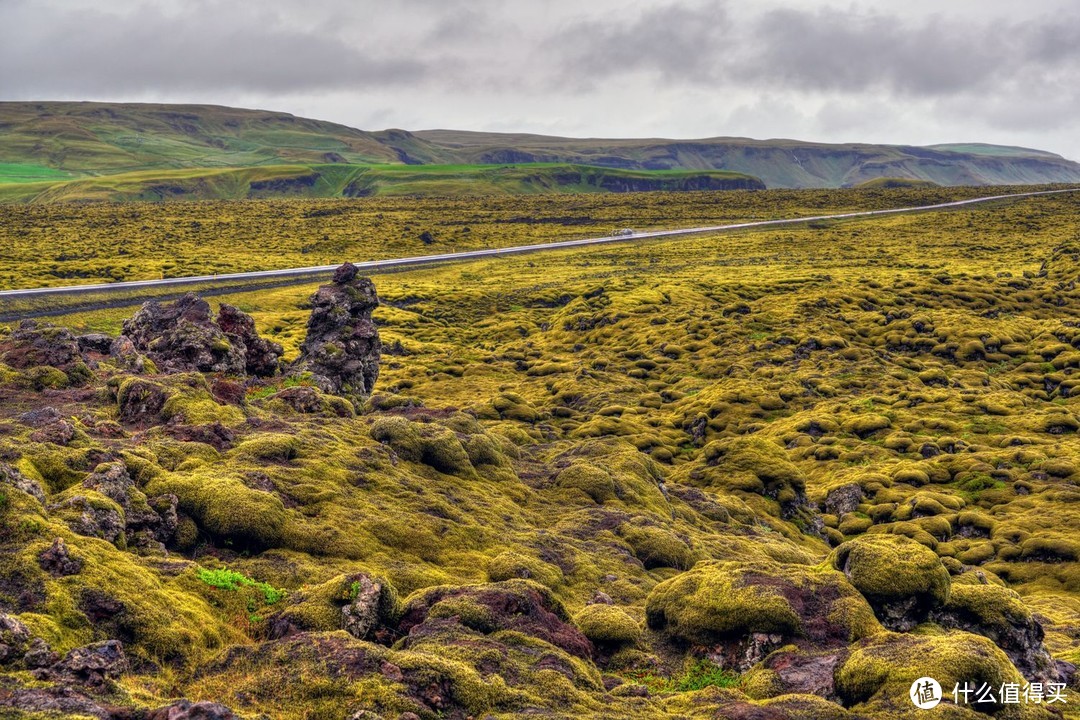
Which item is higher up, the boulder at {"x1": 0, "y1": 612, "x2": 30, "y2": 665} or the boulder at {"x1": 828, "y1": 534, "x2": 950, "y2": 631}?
the boulder at {"x1": 0, "y1": 612, "x2": 30, "y2": 665}

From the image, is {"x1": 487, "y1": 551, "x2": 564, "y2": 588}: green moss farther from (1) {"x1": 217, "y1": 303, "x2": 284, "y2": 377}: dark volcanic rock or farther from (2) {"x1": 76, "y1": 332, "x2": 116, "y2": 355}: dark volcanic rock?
(2) {"x1": 76, "y1": 332, "x2": 116, "y2": 355}: dark volcanic rock

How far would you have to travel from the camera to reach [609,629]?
17.6 m

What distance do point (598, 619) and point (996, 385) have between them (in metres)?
57.7

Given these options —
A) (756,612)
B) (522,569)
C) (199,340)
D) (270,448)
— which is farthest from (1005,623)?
(199,340)

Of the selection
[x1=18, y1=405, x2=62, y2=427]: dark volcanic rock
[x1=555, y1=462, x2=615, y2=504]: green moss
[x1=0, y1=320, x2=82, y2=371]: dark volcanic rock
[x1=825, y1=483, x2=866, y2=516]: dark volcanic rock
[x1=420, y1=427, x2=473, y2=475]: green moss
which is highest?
[x1=0, y1=320, x2=82, y2=371]: dark volcanic rock

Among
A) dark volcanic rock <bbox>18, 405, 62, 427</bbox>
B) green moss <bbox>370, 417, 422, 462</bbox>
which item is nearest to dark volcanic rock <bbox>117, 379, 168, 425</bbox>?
dark volcanic rock <bbox>18, 405, 62, 427</bbox>

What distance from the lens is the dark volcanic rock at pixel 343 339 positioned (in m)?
42.7

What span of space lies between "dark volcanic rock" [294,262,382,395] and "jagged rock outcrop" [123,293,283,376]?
8.41ft

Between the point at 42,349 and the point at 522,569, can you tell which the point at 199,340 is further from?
the point at 522,569

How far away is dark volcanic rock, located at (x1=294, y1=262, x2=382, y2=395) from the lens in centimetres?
4272

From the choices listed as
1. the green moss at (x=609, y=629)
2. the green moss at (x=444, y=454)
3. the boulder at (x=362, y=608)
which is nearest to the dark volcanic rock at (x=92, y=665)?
the boulder at (x=362, y=608)

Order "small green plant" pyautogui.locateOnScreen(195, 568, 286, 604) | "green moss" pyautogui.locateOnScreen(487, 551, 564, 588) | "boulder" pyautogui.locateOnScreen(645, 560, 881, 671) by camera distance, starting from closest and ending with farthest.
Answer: "small green plant" pyautogui.locateOnScreen(195, 568, 286, 604) < "boulder" pyautogui.locateOnScreen(645, 560, 881, 671) < "green moss" pyautogui.locateOnScreen(487, 551, 564, 588)

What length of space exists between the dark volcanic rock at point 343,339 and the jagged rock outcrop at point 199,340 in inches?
101

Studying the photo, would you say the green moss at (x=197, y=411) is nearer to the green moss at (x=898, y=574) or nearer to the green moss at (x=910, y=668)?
the green moss at (x=898, y=574)
